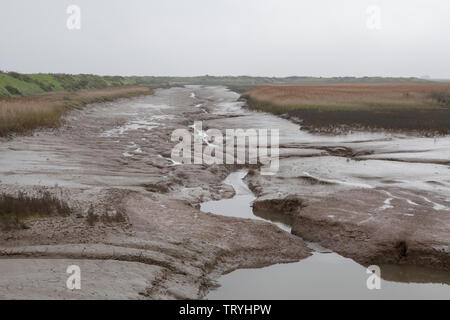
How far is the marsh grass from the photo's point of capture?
7358mm

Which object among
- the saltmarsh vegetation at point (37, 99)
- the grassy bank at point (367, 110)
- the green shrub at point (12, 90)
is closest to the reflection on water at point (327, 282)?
the saltmarsh vegetation at point (37, 99)

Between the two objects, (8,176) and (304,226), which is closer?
(304,226)

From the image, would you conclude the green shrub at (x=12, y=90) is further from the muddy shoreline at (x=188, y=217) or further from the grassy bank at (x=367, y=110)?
the muddy shoreline at (x=188, y=217)

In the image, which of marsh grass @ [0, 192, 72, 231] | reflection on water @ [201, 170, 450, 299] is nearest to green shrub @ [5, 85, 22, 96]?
marsh grass @ [0, 192, 72, 231]

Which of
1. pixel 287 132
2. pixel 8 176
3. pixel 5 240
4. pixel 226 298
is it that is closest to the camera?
pixel 226 298

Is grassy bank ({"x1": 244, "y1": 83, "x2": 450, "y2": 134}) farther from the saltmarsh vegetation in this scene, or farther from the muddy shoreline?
the saltmarsh vegetation

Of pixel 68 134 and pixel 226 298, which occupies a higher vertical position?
pixel 68 134

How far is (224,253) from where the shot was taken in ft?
23.2

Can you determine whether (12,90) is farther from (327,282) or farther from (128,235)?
(327,282)

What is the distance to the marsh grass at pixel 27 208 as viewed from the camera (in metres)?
7.36

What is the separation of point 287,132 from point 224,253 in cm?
1526

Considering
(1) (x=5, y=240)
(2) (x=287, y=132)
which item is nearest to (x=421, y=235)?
(1) (x=5, y=240)

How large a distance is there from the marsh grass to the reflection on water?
11.3ft

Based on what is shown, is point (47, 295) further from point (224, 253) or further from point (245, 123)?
point (245, 123)
